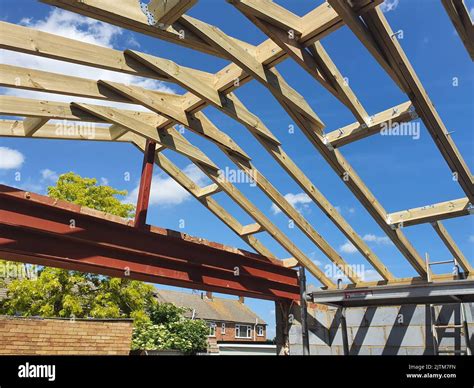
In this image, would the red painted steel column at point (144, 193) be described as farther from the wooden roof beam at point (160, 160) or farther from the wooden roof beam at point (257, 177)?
Result: the wooden roof beam at point (257, 177)

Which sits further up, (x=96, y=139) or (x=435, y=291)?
(x=96, y=139)

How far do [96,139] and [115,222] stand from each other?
4.83 ft

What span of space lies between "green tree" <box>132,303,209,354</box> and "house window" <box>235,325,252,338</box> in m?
10.4

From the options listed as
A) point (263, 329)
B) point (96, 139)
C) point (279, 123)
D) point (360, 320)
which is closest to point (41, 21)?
point (96, 139)

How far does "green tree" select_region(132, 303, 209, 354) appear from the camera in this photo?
2111 centimetres

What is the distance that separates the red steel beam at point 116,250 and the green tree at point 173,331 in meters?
13.0

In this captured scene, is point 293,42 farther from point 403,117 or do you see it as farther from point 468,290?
point 468,290

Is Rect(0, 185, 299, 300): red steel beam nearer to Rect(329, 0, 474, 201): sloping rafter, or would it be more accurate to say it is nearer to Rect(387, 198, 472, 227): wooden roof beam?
Rect(387, 198, 472, 227): wooden roof beam

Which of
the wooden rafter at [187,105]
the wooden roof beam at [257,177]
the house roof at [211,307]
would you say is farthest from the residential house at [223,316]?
the wooden rafter at [187,105]

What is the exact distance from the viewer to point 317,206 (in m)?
7.98

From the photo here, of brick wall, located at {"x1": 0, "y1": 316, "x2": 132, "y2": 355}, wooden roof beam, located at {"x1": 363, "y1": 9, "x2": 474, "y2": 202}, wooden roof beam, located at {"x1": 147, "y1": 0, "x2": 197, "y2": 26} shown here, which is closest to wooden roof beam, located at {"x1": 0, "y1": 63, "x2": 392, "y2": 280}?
wooden roof beam, located at {"x1": 147, "y1": 0, "x2": 197, "y2": 26}

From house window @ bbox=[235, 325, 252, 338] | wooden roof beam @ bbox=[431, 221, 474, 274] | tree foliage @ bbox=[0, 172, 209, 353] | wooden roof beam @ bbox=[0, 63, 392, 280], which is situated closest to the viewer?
wooden roof beam @ bbox=[0, 63, 392, 280]

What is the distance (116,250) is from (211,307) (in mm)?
29031

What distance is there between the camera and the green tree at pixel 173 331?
2111cm
